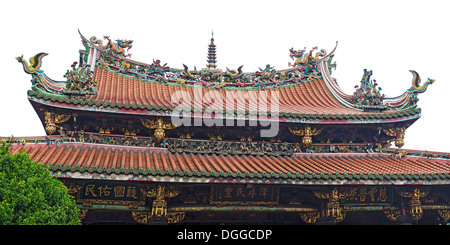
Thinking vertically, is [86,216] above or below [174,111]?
below

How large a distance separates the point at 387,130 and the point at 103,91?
864 centimetres

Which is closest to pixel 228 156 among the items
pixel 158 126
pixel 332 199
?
pixel 158 126

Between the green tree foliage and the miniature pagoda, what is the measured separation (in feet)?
4.33

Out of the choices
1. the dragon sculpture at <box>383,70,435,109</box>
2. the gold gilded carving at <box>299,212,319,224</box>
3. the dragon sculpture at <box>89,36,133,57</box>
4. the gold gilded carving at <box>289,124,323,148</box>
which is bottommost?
the gold gilded carving at <box>299,212,319,224</box>

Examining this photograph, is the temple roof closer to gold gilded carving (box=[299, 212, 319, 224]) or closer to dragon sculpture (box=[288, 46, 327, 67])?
gold gilded carving (box=[299, 212, 319, 224])

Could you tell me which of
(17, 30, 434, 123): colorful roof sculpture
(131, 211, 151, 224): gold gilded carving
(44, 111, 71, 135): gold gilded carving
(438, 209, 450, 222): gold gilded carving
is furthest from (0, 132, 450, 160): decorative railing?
Result: (131, 211, 151, 224): gold gilded carving

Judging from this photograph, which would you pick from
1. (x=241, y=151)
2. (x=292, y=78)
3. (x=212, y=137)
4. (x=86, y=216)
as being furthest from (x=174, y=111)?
(x=292, y=78)

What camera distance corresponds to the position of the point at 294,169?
10461mm

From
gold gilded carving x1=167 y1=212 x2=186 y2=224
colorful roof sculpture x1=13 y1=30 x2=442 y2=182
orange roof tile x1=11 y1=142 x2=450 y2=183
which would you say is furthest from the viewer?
gold gilded carving x1=167 y1=212 x2=186 y2=224

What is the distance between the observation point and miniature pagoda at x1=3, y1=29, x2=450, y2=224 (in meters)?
9.76

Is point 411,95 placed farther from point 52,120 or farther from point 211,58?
point 52,120

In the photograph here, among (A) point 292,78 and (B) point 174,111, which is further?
(A) point 292,78

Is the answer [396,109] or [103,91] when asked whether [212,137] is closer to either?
[103,91]
